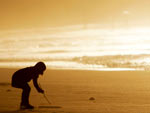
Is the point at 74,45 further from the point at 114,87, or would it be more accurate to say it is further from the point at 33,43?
the point at 114,87

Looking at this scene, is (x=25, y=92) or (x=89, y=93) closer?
(x=25, y=92)

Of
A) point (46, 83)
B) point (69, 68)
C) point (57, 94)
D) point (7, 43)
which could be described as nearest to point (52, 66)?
point (69, 68)

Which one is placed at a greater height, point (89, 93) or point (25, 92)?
point (25, 92)

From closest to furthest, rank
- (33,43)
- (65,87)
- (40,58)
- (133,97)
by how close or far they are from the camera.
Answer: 1. (133,97)
2. (65,87)
3. (40,58)
4. (33,43)

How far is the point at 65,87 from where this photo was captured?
67.9ft

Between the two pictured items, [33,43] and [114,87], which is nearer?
[114,87]

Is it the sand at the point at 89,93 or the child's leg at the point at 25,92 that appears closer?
the child's leg at the point at 25,92

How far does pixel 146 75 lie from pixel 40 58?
33.7 feet

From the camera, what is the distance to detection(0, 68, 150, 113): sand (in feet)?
47.6

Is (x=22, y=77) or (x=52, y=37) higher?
(x=52, y=37)

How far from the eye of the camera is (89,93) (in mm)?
18500

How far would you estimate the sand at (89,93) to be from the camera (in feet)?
47.6

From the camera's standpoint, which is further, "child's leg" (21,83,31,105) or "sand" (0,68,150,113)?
"sand" (0,68,150,113)

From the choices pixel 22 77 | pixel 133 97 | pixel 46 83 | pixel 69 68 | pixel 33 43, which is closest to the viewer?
pixel 22 77
